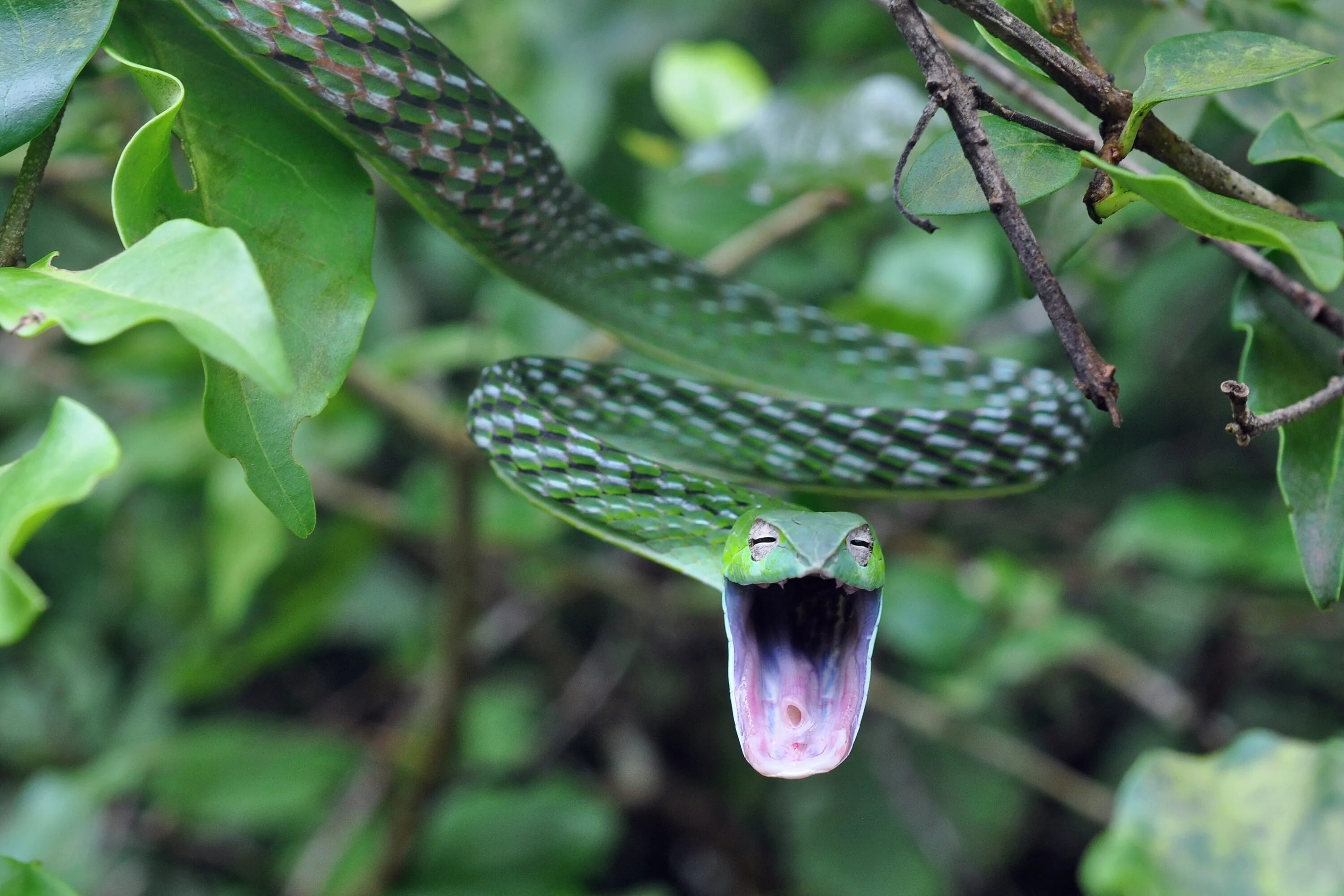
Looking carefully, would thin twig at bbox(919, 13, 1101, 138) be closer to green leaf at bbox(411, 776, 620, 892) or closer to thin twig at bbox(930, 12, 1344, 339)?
thin twig at bbox(930, 12, 1344, 339)

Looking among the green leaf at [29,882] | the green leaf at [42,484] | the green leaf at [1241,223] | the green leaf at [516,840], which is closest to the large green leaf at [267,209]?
the green leaf at [42,484]

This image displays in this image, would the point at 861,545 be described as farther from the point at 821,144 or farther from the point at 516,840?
the point at 516,840

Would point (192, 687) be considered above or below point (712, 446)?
below

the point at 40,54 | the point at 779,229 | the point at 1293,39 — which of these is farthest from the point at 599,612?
the point at 40,54

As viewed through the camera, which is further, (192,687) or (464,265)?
(464,265)

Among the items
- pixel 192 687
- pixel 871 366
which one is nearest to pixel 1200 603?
pixel 871 366

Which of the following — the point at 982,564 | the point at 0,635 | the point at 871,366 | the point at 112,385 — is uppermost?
the point at 0,635

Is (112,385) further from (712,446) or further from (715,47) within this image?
(712,446)
